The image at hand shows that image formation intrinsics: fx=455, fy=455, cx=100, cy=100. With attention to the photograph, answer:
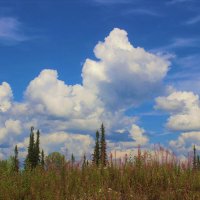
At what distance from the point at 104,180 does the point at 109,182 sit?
0.21m

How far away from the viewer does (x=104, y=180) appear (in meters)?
16.8

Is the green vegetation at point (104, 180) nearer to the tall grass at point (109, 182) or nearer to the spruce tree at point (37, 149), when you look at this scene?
the tall grass at point (109, 182)

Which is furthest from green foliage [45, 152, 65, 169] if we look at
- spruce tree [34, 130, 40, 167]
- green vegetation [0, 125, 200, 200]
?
spruce tree [34, 130, 40, 167]

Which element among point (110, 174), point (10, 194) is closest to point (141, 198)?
point (110, 174)

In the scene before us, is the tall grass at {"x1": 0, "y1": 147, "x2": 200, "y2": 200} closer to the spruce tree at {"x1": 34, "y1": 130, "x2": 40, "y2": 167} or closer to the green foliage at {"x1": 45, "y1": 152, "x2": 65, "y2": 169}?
the green foliage at {"x1": 45, "y1": 152, "x2": 65, "y2": 169}

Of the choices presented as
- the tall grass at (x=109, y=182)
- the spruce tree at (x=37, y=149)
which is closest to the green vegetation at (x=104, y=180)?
the tall grass at (x=109, y=182)

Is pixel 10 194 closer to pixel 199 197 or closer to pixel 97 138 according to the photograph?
pixel 199 197

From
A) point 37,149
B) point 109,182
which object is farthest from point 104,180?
point 37,149

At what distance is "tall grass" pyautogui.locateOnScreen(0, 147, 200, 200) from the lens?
49.4 ft

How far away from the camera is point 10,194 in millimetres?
15531

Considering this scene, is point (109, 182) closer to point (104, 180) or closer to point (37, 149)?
point (104, 180)

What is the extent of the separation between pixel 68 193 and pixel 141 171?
3340mm

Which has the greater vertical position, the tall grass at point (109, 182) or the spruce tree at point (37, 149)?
the spruce tree at point (37, 149)

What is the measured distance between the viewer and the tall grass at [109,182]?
1505 cm
